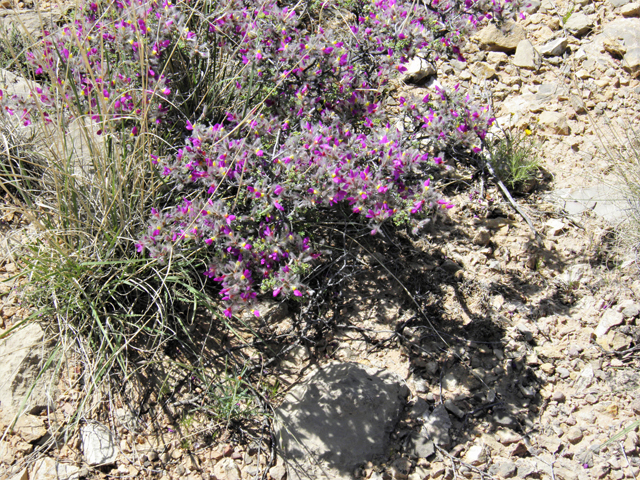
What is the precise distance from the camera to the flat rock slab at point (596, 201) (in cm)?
271

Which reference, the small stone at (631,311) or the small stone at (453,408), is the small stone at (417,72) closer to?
the small stone at (631,311)

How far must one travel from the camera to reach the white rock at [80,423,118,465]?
2.08m

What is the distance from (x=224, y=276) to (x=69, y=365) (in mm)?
899

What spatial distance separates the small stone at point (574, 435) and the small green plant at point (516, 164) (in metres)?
1.33

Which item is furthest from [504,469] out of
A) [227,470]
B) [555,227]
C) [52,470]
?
[52,470]

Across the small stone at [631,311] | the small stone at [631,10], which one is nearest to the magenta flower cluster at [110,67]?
the small stone at [631,311]

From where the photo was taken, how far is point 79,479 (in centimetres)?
203

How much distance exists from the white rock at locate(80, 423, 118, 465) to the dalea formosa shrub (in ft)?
2.64

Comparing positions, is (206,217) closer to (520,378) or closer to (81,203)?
(81,203)

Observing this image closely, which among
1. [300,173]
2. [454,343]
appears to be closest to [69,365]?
[300,173]

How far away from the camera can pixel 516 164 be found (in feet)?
9.14

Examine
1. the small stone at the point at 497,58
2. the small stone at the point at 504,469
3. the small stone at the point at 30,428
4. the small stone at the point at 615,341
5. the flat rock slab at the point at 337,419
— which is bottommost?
the small stone at the point at 30,428

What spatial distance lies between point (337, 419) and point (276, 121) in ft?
4.63

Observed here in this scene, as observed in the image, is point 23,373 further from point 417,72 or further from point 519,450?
point 417,72
